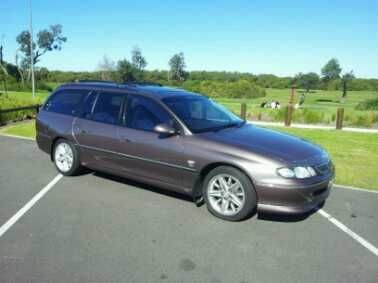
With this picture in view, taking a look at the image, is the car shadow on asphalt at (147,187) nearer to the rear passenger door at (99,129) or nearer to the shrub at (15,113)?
the rear passenger door at (99,129)

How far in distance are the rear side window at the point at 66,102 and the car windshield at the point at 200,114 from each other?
1.88 m

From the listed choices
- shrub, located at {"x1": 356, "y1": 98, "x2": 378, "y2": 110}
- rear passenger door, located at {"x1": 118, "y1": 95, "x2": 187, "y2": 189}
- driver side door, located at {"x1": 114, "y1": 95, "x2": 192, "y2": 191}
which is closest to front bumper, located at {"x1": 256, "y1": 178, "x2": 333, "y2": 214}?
driver side door, located at {"x1": 114, "y1": 95, "x2": 192, "y2": 191}

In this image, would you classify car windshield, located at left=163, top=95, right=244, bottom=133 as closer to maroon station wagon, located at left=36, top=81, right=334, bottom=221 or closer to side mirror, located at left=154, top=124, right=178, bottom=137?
maroon station wagon, located at left=36, top=81, right=334, bottom=221

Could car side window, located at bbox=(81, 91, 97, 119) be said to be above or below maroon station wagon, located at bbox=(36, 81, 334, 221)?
above

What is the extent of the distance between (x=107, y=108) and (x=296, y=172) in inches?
126

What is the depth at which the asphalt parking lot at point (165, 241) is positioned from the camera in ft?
12.2

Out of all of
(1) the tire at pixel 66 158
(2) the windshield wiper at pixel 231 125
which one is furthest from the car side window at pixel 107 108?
(2) the windshield wiper at pixel 231 125

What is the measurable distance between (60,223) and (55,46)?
2920 inches

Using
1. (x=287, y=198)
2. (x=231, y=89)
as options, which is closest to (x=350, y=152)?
(x=287, y=198)

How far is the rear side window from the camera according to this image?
6975 mm

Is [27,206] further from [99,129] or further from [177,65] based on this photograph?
[177,65]

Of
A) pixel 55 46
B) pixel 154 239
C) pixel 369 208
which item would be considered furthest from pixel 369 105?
pixel 55 46

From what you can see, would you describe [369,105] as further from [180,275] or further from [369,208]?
[180,275]

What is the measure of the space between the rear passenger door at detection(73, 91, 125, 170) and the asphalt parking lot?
1.64 ft
